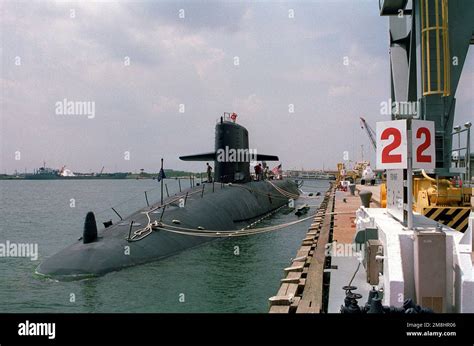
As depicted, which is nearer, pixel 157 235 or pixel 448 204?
pixel 448 204

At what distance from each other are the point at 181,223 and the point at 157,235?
4.71ft

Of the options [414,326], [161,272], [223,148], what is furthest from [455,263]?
[223,148]

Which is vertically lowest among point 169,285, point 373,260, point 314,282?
point 169,285

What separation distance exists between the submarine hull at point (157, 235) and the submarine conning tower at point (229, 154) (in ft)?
4.51

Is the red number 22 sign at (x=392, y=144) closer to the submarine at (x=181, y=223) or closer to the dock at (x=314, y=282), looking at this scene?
the dock at (x=314, y=282)

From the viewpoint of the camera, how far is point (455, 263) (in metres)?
5.24

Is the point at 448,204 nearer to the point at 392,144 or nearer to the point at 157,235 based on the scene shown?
the point at 392,144

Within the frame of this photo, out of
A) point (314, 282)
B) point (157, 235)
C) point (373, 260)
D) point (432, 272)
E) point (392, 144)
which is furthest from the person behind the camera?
point (157, 235)

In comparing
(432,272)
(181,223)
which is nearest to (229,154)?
(181,223)

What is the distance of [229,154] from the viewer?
23516 mm

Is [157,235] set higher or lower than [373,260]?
lower

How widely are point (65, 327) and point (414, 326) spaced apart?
3.23 meters

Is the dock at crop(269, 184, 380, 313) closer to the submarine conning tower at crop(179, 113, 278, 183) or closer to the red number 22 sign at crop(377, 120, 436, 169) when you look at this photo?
the red number 22 sign at crop(377, 120, 436, 169)

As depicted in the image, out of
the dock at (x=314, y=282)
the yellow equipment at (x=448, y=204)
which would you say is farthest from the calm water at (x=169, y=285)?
the yellow equipment at (x=448, y=204)
